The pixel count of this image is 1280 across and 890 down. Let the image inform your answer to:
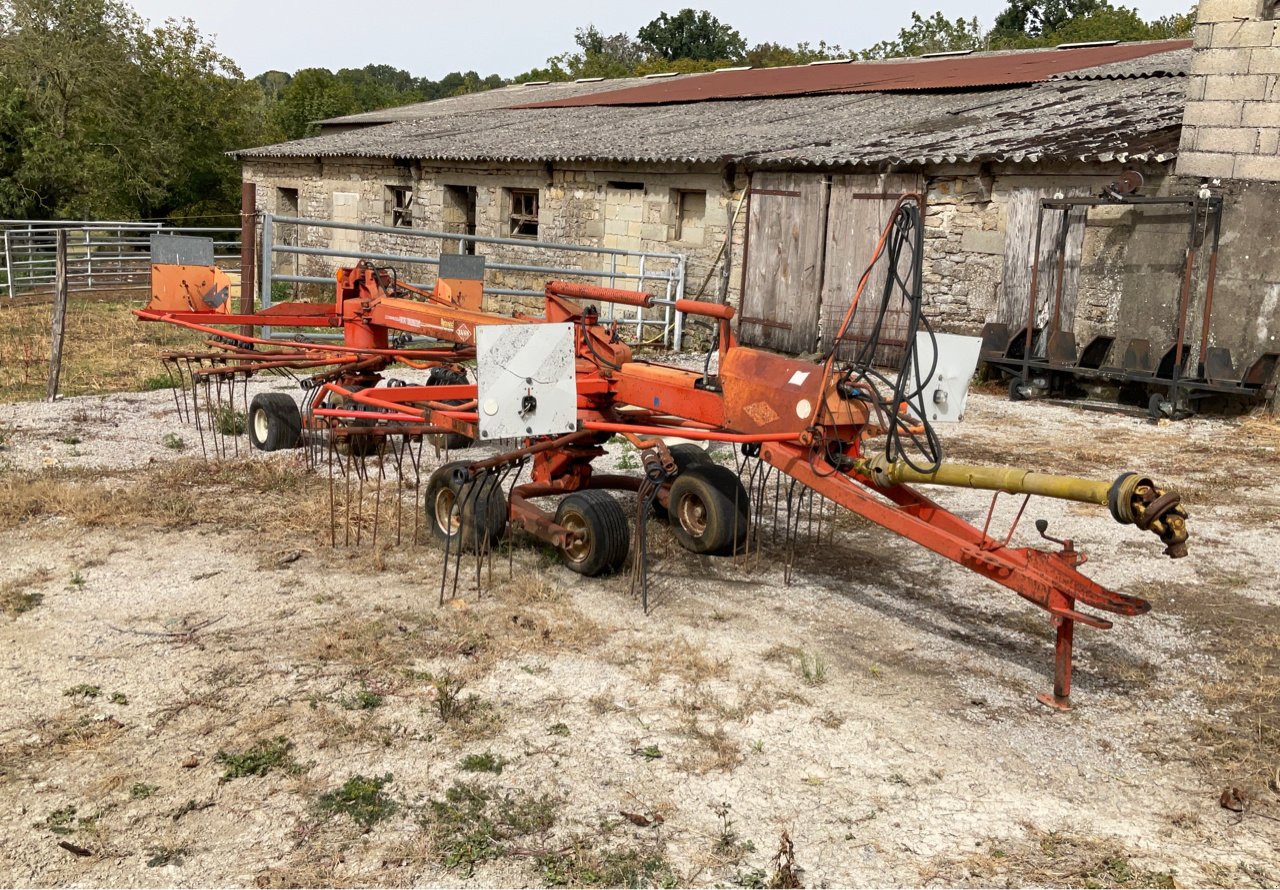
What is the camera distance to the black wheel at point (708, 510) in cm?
536

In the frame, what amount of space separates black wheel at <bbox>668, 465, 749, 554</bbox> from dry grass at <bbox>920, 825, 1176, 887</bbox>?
7.78ft

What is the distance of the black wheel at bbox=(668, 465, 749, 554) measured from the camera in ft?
17.6

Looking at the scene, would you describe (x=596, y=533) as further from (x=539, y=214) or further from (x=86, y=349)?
(x=539, y=214)

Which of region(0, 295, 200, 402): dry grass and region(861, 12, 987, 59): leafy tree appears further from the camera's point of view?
region(861, 12, 987, 59): leafy tree

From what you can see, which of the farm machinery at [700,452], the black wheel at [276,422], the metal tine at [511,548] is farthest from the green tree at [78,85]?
the metal tine at [511,548]

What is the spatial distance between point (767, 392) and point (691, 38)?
50.9 metres

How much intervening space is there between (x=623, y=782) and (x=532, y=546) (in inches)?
91.5

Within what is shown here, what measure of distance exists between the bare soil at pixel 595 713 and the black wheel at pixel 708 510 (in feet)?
0.37

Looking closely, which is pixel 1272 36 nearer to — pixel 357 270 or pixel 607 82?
pixel 357 270

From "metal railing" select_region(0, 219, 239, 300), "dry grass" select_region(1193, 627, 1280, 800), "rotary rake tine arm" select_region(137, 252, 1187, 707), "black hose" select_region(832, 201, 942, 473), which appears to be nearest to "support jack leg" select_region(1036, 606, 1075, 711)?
"rotary rake tine arm" select_region(137, 252, 1187, 707)

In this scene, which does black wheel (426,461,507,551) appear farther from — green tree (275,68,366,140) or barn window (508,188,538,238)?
green tree (275,68,366,140)

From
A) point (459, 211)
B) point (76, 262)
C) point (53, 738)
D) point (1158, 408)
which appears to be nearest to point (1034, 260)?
point (1158, 408)

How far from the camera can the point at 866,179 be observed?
12.7 m

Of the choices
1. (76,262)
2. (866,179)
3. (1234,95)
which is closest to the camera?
(1234,95)
